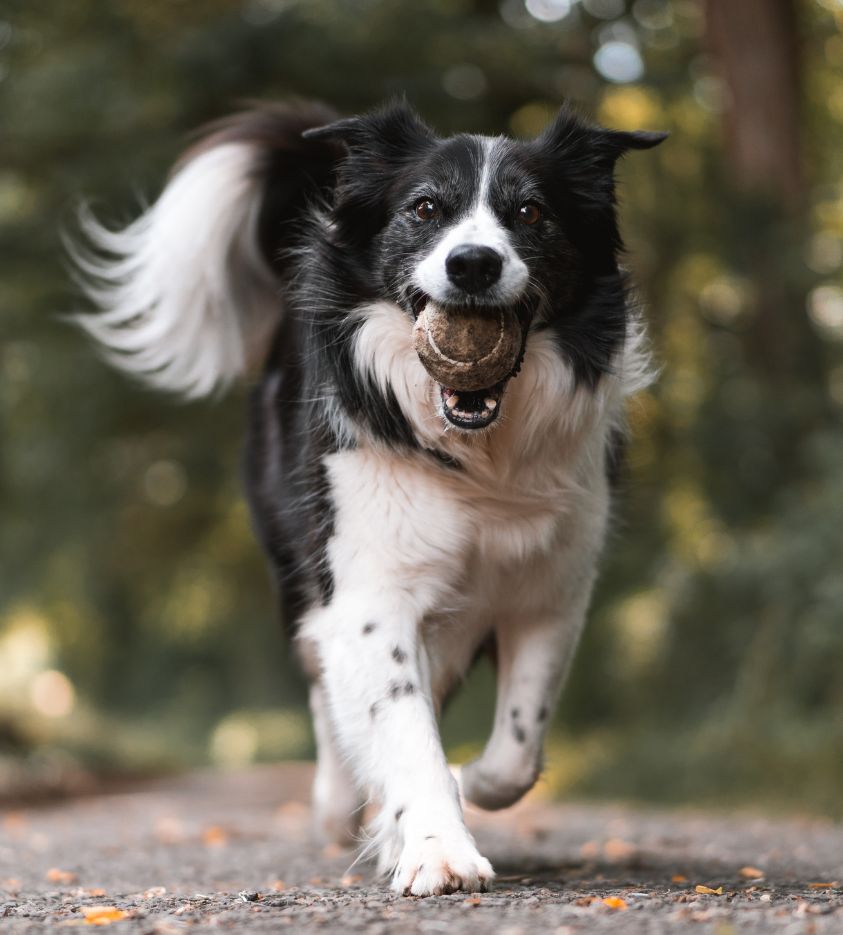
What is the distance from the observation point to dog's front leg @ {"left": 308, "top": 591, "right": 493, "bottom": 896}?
338 centimetres

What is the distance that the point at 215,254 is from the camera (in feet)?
17.2

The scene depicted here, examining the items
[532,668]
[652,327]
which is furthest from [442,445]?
[652,327]

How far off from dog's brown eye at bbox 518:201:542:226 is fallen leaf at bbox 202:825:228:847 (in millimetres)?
3361

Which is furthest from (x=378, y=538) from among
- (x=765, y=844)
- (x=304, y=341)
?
(x=765, y=844)

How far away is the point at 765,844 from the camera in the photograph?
5.80 m

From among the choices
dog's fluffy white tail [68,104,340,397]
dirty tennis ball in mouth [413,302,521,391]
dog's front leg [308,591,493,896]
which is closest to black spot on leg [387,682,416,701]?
dog's front leg [308,591,493,896]

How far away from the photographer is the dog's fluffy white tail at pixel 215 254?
5.14m

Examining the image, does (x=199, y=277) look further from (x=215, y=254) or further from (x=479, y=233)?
(x=479, y=233)

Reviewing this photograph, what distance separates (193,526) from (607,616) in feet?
14.5

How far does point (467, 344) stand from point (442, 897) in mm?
1395

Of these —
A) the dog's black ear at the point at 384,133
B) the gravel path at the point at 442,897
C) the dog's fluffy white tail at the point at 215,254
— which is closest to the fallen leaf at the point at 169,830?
the gravel path at the point at 442,897

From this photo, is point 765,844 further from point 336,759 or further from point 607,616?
point 607,616

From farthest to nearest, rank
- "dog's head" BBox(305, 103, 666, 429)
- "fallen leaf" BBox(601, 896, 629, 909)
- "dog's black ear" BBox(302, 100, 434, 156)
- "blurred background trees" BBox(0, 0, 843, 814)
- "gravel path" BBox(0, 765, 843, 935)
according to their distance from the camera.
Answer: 1. "blurred background trees" BBox(0, 0, 843, 814)
2. "dog's black ear" BBox(302, 100, 434, 156)
3. "dog's head" BBox(305, 103, 666, 429)
4. "fallen leaf" BBox(601, 896, 629, 909)
5. "gravel path" BBox(0, 765, 843, 935)

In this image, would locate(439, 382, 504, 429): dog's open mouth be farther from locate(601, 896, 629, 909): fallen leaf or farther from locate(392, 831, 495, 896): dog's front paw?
locate(601, 896, 629, 909): fallen leaf
